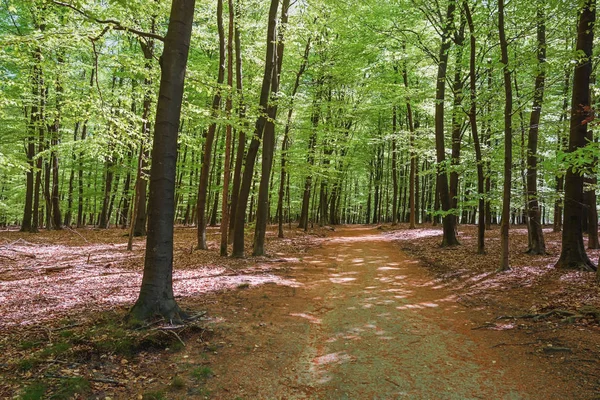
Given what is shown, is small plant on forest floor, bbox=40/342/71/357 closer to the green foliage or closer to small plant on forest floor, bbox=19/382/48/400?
small plant on forest floor, bbox=19/382/48/400

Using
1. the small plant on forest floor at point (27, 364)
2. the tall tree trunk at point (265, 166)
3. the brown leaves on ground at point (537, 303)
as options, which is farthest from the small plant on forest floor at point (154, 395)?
the tall tree trunk at point (265, 166)

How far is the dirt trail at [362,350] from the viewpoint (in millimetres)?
4094

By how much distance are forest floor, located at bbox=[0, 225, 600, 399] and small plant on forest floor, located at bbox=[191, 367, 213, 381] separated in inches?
1.3

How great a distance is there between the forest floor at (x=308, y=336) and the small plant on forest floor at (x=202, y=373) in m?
0.03

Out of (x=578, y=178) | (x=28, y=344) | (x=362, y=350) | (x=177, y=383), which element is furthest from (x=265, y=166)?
(x=177, y=383)

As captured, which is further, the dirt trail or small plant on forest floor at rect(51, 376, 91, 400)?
the dirt trail

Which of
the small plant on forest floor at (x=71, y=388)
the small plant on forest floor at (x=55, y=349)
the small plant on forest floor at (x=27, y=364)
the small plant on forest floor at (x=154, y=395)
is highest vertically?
the small plant on forest floor at (x=55, y=349)

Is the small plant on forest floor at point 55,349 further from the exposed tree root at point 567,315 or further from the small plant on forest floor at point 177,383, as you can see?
the exposed tree root at point 567,315

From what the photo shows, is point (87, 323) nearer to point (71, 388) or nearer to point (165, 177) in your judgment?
point (71, 388)

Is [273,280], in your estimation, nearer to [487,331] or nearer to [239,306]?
[239,306]

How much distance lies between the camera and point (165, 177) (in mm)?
5395

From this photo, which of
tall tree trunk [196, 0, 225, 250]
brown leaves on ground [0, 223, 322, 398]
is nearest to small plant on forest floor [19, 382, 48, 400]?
brown leaves on ground [0, 223, 322, 398]

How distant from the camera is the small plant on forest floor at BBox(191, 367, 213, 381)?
4.10m

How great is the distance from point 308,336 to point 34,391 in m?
3.61
